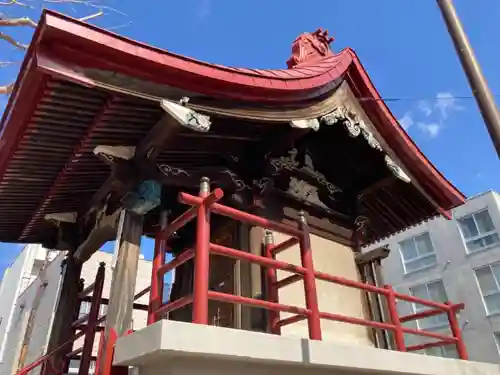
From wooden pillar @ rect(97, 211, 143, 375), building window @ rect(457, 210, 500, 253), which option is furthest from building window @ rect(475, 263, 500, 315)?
wooden pillar @ rect(97, 211, 143, 375)

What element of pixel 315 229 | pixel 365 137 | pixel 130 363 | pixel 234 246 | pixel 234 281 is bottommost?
pixel 130 363

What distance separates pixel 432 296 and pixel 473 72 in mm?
21696

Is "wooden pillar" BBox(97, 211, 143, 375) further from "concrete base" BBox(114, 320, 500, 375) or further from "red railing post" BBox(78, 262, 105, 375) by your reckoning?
"red railing post" BBox(78, 262, 105, 375)

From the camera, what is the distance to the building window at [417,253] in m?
23.5

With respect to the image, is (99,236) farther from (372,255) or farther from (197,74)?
(372,255)

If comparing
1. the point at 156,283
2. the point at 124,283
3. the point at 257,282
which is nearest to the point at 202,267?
the point at 156,283

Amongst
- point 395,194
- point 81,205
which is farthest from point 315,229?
point 81,205

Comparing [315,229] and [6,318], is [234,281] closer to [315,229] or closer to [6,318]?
[315,229]

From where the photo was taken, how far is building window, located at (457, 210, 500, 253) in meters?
21.2

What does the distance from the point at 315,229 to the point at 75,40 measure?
392 cm

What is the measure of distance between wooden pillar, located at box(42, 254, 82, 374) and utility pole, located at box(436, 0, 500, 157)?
5625 millimetres

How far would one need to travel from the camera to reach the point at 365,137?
565 centimetres

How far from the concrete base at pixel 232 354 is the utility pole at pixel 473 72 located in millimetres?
2041

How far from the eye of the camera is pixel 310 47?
7.33m
